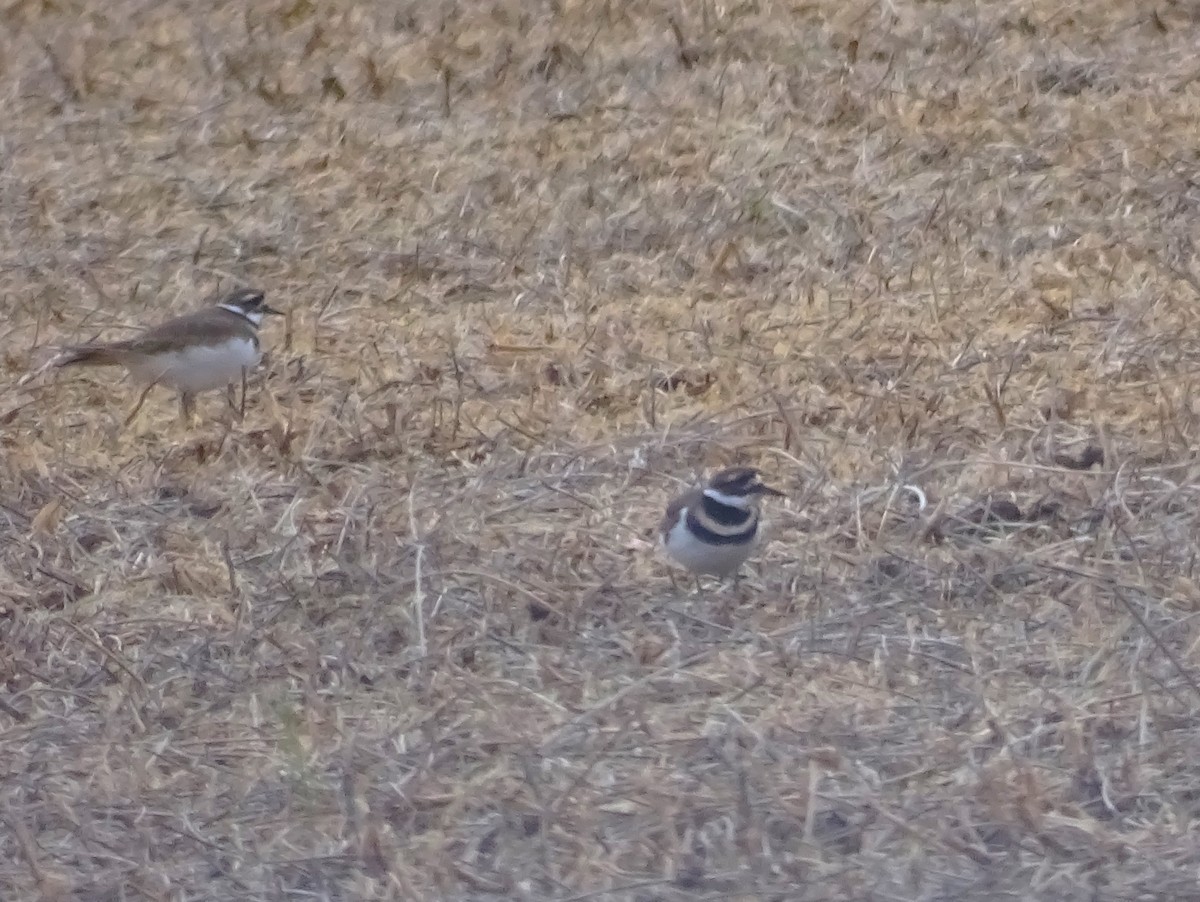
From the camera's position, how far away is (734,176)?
30.2ft

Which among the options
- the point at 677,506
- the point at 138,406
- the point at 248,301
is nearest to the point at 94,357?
the point at 138,406

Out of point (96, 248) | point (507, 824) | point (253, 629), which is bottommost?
point (96, 248)

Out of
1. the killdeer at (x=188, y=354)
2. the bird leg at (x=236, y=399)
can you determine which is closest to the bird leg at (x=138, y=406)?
the killdeer at (x=188, y=354)

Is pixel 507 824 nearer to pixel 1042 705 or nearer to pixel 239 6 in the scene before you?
pixel 1042 705

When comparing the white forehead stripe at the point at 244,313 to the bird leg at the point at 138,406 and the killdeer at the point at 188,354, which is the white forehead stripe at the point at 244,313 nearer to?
the killdeer at the point at 188,354

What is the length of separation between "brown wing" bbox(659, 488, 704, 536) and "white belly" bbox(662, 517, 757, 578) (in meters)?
0.06

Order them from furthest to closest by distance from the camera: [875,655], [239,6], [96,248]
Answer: [239,6], [96,248], [875,655]

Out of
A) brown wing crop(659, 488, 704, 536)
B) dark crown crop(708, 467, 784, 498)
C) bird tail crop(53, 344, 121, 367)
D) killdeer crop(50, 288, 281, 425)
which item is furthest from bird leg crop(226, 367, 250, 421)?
dark crown crop(708, 467, 784, 498)

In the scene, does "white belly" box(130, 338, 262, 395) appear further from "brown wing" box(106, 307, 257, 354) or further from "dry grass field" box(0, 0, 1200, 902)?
"dry grass field" box(0, 0, 1200, 902)

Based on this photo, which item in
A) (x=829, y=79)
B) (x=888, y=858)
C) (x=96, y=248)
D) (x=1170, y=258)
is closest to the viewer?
(x=888, y=858)

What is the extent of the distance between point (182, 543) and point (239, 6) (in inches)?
203

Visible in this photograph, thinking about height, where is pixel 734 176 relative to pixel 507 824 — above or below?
below

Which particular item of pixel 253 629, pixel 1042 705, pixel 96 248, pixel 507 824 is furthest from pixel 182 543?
pixel 96 248

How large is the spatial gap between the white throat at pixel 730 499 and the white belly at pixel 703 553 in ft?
0.37
